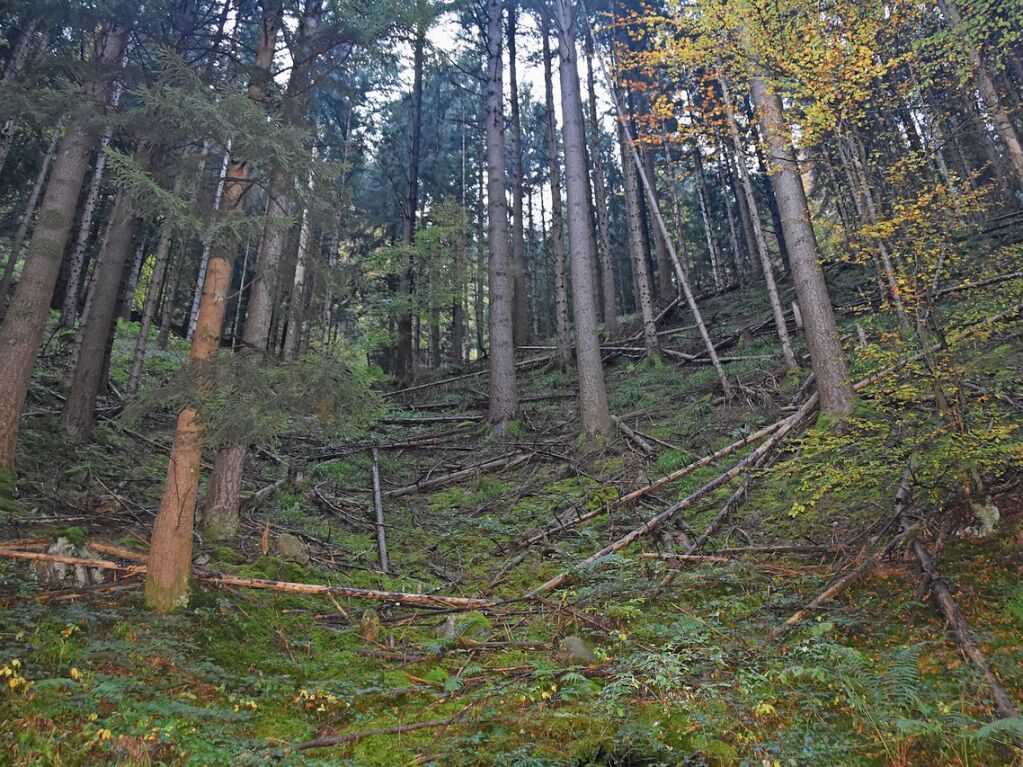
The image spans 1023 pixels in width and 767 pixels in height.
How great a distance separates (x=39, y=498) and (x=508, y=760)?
6982mm

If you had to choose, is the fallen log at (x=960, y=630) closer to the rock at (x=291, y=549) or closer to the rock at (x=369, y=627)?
the rock at (x=369, y=627)

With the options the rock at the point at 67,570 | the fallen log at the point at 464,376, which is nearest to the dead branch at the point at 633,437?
the fallen log at the point at 464,376

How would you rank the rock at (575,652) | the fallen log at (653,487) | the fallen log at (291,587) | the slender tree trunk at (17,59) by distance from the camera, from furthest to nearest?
1. the slender tree trunk at (17,59)
2. the fallen log at (653,487)
3. the fallen log at (291,587)
4. the rock at (575,652)

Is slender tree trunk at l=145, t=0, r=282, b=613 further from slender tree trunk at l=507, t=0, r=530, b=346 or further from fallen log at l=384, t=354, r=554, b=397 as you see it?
slender tree trunk at l=507, t=0, r=530, b=346

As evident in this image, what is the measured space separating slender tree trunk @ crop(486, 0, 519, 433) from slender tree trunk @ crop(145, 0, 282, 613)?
27.6 ft

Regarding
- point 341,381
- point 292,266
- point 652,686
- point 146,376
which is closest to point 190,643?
point 341,381

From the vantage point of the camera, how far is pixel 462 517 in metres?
9.01

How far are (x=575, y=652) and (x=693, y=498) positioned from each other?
145 inches

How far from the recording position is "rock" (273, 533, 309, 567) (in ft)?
21.7

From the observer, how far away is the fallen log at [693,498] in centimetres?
597

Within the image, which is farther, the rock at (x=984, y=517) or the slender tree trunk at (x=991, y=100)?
the slender tree trunk at (x=991, y=100)

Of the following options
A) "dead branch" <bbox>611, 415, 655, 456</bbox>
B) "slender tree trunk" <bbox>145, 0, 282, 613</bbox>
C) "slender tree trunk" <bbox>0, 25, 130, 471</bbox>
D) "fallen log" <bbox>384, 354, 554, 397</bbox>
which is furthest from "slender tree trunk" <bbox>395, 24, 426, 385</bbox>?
"slender tree trunk" <bbox>145, 0, 282, 613</bbox>

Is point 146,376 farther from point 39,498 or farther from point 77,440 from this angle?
point 39,498

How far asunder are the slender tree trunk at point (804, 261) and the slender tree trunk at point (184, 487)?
25.9 feet
